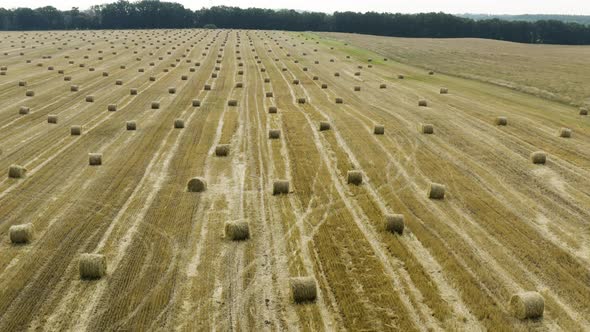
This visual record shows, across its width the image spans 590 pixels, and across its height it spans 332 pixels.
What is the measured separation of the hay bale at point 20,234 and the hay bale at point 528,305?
1091 centimetres

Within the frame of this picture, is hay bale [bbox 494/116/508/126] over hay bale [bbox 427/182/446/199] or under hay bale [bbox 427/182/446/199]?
over

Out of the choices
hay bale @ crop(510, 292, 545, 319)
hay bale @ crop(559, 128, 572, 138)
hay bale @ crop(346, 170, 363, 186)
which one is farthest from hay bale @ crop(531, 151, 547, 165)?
hay bale @ crop(510, 292, 545, 319)

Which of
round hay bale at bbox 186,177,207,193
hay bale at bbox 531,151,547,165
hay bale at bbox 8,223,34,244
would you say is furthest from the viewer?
hay bale at bbox 531,151,547,165

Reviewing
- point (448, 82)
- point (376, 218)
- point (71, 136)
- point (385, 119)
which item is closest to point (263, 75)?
point (448, 82)

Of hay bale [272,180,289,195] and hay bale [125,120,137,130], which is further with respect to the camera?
hay bale [125,120,137,130]

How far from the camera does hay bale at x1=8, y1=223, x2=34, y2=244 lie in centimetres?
1274

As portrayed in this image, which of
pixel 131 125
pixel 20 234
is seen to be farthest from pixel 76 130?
pixel 20 234

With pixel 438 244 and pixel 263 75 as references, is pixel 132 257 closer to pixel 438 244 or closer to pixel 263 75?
pixel 438 244

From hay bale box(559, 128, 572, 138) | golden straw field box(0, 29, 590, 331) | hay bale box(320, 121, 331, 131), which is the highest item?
hay bale box(559, 128, 572, 138)

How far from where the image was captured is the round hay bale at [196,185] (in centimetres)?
1659

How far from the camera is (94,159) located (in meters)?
19.1

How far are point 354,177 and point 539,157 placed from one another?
24.3ft

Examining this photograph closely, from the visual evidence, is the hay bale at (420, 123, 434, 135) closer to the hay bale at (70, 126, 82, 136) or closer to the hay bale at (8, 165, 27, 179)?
the hay bale at (70, 126, 82, 136)

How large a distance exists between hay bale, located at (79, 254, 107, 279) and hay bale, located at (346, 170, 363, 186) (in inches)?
338
